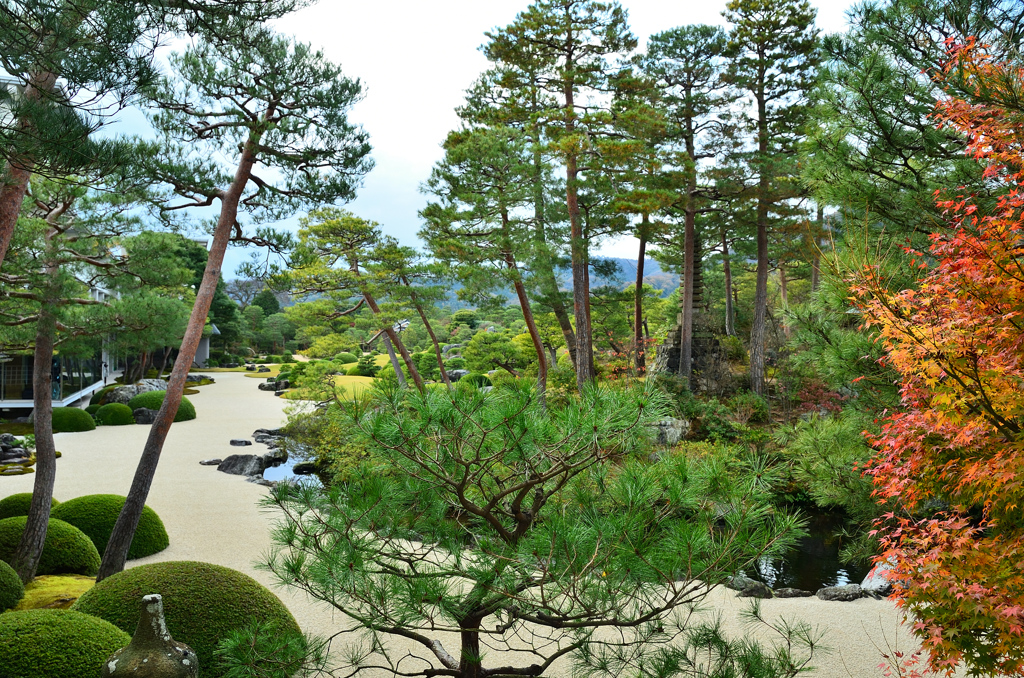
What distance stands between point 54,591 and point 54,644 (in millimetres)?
2665

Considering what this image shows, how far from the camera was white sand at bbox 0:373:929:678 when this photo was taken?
16.5 ft

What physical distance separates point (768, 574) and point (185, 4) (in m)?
7.60

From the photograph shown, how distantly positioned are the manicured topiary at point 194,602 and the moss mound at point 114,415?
44.7 feet

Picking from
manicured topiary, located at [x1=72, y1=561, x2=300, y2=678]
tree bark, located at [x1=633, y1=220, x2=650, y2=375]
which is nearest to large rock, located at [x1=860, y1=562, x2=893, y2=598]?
manicured topiary, located at [x1=72, y1=561, x2=300, y2=678]

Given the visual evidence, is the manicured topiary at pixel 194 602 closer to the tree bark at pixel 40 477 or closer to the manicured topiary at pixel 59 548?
the tree bark at pixel 40 477

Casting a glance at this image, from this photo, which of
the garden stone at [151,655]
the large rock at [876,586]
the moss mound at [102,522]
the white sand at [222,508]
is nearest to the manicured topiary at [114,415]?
the white sand at [222,508]

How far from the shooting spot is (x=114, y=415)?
15.9 m

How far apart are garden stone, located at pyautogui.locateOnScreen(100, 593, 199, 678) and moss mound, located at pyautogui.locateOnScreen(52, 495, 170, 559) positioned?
4409 mm

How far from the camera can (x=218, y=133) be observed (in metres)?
6.28

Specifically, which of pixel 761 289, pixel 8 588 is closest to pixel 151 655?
pixel 8 588

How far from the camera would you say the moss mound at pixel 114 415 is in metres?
15.9

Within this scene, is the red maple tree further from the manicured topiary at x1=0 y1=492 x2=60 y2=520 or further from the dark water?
the manicured topiary at x1=0 y1=492 x2=60 y2=520

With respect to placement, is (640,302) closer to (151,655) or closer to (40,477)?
(40,477)

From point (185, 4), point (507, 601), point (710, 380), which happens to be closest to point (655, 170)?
point (710, 380)
